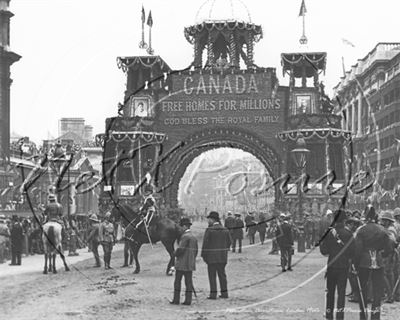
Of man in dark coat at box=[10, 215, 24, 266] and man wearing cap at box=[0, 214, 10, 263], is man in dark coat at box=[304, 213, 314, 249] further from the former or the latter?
man in dark coat at box=[10, 215, 24, 266]

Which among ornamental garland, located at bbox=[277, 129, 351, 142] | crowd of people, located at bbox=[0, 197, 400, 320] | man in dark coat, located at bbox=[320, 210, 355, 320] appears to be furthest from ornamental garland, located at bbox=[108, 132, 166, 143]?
man in dark coat, located at bbox=[320, 210, 355, 320]

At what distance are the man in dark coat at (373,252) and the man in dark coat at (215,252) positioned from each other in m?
3.43

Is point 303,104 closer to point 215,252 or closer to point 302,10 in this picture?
point 302,10

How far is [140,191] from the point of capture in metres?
44.1

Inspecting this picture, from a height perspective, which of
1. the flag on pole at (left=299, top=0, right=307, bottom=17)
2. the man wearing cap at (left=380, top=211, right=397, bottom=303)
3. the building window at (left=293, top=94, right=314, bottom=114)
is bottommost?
the man wearing cap at (left=380, top=211, right=397, bottom=303)

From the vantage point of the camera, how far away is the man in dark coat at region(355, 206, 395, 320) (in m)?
12.7

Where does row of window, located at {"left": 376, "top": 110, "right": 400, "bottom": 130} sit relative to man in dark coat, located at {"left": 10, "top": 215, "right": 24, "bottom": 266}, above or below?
above

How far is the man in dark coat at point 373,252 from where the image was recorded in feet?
41.8

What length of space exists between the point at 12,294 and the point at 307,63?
33.1m

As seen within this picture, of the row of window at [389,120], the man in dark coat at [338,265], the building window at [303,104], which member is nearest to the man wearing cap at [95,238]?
the man in dark coat at [338,265]

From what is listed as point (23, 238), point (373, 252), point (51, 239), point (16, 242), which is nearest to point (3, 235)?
point (16, 242)

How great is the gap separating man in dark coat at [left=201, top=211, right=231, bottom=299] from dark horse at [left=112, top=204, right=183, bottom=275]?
13.6ft

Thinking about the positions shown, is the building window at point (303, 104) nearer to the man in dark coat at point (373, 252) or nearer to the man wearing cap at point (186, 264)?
the man wearing cap at point (186, 264)

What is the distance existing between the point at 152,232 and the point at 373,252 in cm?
915
